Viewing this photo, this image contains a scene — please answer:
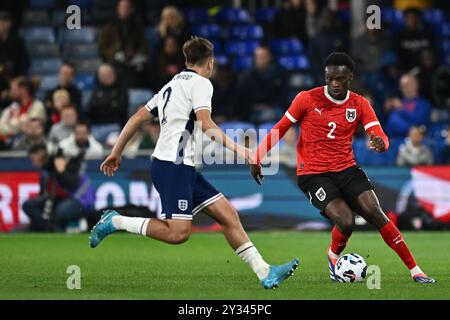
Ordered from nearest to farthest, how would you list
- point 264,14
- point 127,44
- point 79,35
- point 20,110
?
point 20,110 < point 127,44 < point 79,35 < point 264,14

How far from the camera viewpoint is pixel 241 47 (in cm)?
2297

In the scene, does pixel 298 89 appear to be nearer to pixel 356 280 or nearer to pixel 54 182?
pixel 54 182

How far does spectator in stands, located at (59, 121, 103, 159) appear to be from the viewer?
1867 centimetres

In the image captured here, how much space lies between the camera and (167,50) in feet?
67.6

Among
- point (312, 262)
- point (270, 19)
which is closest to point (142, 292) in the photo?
point (312, 262)

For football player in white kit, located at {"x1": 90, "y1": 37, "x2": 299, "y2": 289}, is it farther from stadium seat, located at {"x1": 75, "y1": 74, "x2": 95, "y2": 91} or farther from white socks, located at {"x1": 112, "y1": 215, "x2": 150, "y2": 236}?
stadium seat, located at {"x1": 75, "y1": 74, "x2": 95, "y2": 91}

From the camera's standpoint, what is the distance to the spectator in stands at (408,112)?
1981cm

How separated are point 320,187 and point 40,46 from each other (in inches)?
490

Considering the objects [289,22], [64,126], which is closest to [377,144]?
[64,126]

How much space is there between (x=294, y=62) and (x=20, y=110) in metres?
5.74

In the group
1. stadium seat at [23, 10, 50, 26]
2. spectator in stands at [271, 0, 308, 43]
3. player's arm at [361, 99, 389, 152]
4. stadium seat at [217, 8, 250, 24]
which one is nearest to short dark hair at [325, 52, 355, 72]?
player's arm at [361, 99, 389, 152]

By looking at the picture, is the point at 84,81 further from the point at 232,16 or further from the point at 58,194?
the point at 58,194

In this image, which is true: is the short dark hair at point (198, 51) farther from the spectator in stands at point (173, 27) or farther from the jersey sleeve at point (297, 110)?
the spectator in stands at point (173, 27)

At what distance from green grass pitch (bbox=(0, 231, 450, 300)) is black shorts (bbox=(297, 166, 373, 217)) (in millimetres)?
795
